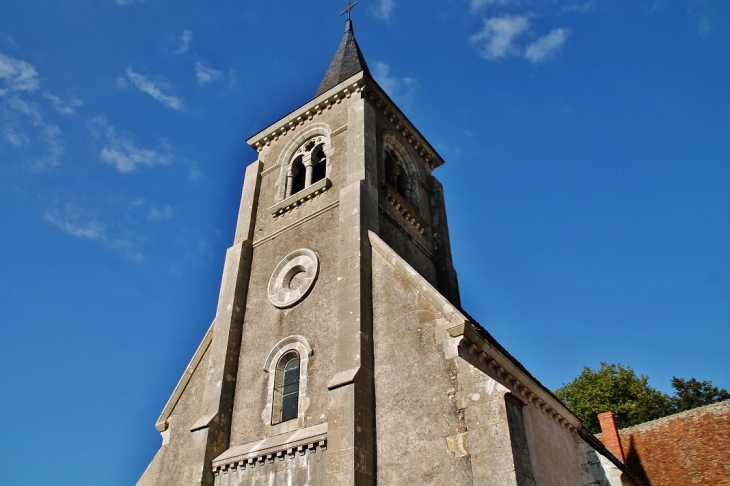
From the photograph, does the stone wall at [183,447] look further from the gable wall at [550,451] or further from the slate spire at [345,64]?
the slate spire at [345,64]

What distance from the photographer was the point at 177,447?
13.8 meters

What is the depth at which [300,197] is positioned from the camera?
1609 centimetres

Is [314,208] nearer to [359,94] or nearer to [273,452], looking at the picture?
[359,94]

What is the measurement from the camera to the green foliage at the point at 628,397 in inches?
1303

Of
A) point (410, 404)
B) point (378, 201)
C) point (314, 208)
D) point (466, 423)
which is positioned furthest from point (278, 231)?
point (466, 423)

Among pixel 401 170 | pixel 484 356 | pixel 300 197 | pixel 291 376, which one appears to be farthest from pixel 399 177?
pixel 484 356

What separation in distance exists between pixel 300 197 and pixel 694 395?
1175 inches

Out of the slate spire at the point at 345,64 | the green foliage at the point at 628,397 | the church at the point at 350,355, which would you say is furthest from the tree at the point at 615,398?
the slate spire at the point at 345,64

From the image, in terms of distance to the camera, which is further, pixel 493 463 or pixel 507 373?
pixel 507 373

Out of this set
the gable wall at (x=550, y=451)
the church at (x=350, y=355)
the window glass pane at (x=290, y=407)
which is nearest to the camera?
the church at (x=350, y=355)

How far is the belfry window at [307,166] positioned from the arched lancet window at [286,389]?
5896 mm

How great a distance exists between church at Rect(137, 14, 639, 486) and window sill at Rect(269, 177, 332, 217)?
5cm

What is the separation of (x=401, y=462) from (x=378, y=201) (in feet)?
23.8

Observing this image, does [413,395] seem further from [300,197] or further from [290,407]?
[300,197]
